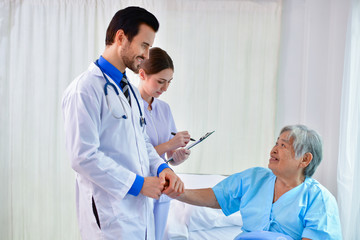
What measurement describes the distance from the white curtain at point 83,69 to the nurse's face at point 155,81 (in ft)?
4.00

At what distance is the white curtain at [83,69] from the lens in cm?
317

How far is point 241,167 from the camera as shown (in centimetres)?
327

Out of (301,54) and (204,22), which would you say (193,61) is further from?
(301,54)

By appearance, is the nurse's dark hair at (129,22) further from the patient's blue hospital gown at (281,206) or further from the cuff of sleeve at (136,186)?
the patient's blue hospital gown at (281,206)

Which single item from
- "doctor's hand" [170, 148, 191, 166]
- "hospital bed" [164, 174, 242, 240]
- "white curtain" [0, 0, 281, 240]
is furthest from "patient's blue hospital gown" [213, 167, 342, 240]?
"white curtain" [0, 0, 281, 240]

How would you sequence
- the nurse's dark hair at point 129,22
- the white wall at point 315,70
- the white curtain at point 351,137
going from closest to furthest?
the nurse's dark hair at point 129,22, the white curtain at point 351,137, the white wall at point 315,70

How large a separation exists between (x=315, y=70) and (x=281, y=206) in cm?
179

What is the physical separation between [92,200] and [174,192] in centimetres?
31

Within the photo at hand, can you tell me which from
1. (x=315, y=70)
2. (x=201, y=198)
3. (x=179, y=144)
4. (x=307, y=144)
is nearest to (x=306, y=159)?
(x=307, y=144)

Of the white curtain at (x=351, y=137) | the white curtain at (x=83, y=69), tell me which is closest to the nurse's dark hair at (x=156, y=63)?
the white curtain at (x=83, y=69)

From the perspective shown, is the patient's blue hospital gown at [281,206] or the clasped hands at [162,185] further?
the patient's blue hospital gown at [281,206]

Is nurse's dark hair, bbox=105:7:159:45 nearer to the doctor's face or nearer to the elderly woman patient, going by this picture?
the doctor's face

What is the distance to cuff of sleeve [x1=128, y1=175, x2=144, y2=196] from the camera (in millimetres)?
1269

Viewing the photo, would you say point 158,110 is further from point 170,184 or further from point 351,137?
point 351,137
